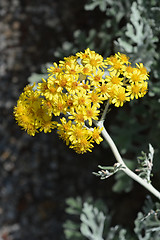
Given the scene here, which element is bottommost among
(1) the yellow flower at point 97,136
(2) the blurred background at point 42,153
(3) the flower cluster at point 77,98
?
(1) the yellow flower at point 97,136

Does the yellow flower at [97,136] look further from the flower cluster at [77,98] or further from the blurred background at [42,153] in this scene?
the blurred background at [42,153]

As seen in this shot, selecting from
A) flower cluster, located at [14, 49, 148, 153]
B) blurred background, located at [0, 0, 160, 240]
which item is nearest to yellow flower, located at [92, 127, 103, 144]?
flower cluster, located at [14, 49, 148, 153]

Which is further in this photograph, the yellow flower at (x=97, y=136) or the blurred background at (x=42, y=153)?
the blurred background at (x=42, y=153)

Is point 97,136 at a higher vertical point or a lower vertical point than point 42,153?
lower

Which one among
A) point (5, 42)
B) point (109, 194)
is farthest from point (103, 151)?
point (5, 42)

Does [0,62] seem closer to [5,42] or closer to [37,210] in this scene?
[5,42]

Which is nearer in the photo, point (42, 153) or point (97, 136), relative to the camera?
point (97, 136)

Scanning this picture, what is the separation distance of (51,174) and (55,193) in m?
0.24

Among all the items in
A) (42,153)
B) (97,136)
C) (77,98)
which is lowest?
(97,136)

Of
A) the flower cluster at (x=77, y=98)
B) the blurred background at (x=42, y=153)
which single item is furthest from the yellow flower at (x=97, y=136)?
the blurred background at (x=42, y=153)

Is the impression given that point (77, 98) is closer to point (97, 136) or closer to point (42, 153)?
point (97, 136)

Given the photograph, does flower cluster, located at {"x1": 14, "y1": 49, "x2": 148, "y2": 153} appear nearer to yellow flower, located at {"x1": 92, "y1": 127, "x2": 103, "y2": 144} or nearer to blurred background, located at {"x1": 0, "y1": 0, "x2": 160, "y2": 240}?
yellow flower, located at {"x1": 92, "y1": 127, "x2": 103, "y2": 144}

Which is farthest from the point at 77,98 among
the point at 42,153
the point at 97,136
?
the point at 42,153

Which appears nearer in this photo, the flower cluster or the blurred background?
the flower cluster
